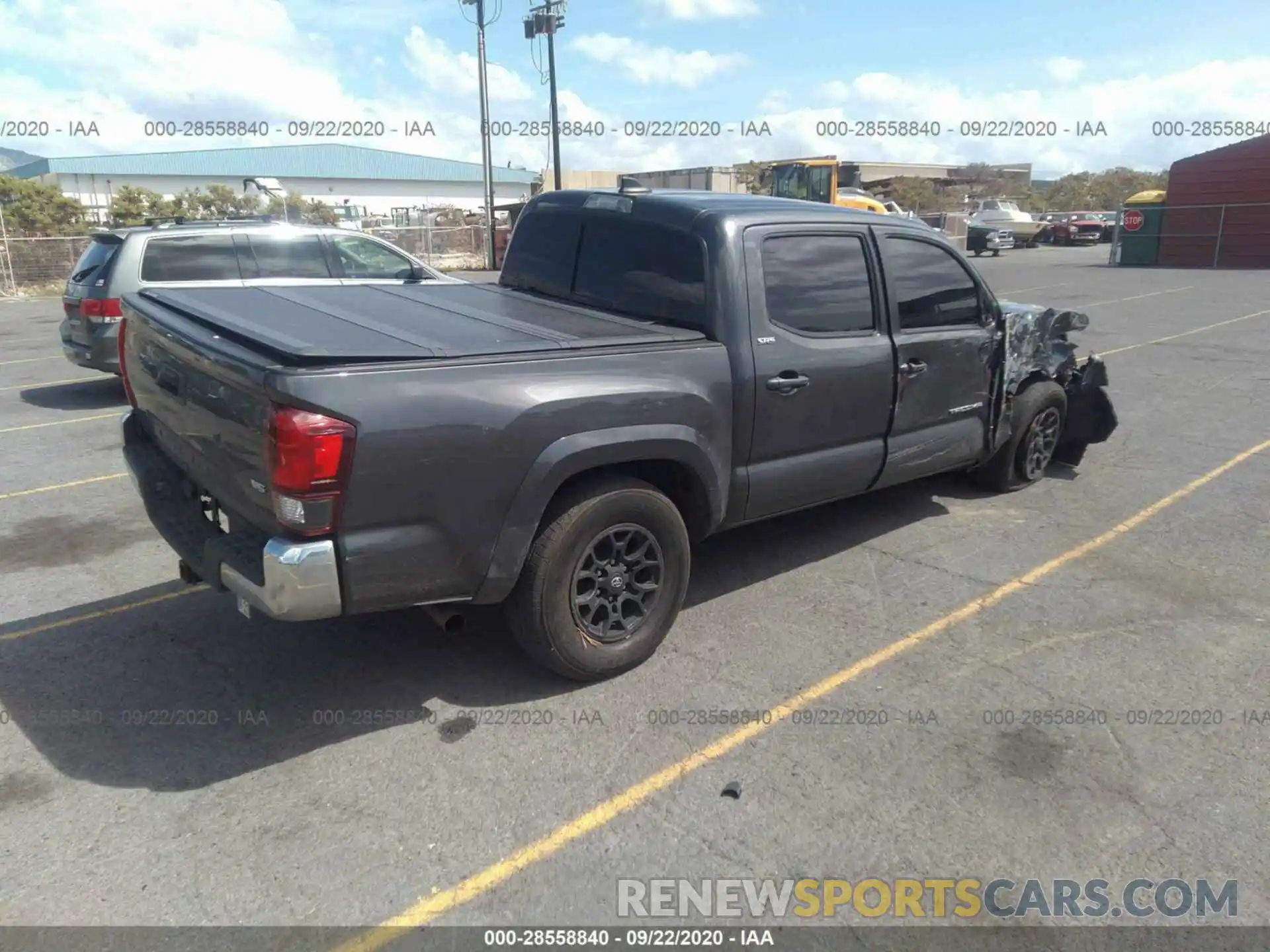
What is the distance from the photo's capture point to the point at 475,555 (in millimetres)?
3260

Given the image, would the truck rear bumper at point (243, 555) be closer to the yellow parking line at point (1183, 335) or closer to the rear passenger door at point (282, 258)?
the rear passenger door at point (282, 258)

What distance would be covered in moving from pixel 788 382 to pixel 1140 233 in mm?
30956

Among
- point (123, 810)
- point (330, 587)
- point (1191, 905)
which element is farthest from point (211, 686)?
point (1191, 905)

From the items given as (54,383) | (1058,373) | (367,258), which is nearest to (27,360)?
(54,383)

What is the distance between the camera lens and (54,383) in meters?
10.5

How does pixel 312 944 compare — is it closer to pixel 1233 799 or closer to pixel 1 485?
pixel 1233 799

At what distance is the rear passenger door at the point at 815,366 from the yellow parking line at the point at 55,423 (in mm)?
6986

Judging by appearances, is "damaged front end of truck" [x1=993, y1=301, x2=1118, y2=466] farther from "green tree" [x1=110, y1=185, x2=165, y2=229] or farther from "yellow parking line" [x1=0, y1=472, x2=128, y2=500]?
"green tree" [x1=110, y1=185, x2=165, y2=229]

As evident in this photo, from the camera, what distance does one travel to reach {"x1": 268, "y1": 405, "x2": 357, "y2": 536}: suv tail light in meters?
2.81

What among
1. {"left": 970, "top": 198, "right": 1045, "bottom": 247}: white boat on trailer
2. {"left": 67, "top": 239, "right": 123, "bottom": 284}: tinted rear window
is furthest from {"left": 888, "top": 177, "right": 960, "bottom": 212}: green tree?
{"left": 67, "top": 239, "right": 123, "bottom": 284}: tinted rear window

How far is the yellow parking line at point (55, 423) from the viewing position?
814cm

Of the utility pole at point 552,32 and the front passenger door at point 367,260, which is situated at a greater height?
the utility pole at point 552,32

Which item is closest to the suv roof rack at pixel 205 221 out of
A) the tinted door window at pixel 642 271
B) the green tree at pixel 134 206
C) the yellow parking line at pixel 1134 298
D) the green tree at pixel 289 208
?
the tinted door window at pixel 642 271

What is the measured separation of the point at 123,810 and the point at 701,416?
251 centimetres
